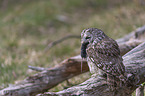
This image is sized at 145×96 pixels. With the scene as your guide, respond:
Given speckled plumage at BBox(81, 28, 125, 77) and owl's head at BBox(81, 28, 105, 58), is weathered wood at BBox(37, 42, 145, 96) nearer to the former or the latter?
speckled plumage at BBox(81, 28, 125, 77)

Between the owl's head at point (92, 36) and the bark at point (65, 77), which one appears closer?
the bark at point (65, 77)

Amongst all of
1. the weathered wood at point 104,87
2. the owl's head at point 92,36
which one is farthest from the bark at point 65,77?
the owl's head at point 92,36

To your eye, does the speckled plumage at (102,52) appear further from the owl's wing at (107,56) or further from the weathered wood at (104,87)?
the weathered wood at (104,87)

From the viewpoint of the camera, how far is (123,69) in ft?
5.79

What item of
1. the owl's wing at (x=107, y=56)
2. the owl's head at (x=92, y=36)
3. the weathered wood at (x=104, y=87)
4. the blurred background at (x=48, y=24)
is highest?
the blurred background at (x=48, y=24)

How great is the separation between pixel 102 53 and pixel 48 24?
28.5 ft

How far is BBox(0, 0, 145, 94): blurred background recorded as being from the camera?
5.44 meters

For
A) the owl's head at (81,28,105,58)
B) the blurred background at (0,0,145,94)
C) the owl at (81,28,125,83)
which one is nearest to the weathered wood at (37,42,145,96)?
the owl at (81,28,125,83)

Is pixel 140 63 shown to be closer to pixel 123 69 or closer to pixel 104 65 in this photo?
pixel 123 69

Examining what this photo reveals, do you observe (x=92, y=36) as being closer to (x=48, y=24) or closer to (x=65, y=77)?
(x=65, y=77)

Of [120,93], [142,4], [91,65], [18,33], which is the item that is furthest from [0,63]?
[142,4]

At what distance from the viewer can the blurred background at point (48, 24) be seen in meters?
5.44

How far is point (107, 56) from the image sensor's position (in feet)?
5.92

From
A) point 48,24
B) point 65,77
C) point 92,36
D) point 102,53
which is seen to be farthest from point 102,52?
point 48,24
